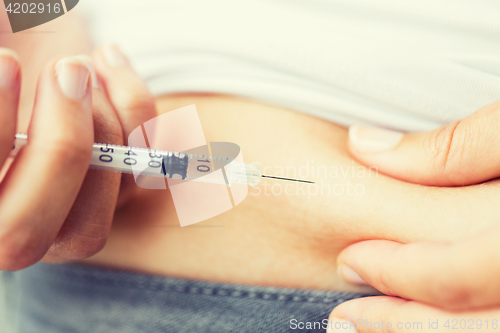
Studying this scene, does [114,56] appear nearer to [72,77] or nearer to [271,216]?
[72,77]

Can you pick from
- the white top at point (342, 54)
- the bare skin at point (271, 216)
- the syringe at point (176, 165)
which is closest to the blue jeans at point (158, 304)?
the bare skin at point (271, 216)

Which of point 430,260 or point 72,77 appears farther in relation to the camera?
point 72,77

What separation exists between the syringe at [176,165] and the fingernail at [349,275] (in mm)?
291

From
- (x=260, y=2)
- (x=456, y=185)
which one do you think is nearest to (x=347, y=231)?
(x=456, y=185)

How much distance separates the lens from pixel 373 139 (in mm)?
726

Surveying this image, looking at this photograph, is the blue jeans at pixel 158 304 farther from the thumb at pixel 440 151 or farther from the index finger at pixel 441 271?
the thumb at pixel 440 151

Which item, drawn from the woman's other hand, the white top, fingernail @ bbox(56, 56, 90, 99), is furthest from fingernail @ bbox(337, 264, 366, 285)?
fingernail @ bbox(56, 56, 90, 99)

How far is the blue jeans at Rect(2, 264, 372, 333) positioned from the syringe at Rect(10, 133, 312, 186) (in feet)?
0.88

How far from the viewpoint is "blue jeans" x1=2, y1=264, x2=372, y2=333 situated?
724mm

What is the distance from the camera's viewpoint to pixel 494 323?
19.0 inches

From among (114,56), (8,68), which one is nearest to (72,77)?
(8,68)

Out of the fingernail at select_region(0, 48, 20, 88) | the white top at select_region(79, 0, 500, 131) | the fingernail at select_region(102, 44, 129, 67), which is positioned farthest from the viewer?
the fingernail at select_region(102, 44, 129, 67)

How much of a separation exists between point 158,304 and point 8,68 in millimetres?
631

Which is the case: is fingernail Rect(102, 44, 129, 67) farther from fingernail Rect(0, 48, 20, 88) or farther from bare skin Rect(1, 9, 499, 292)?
fingernail Rect(0, 48, 20, 88)
